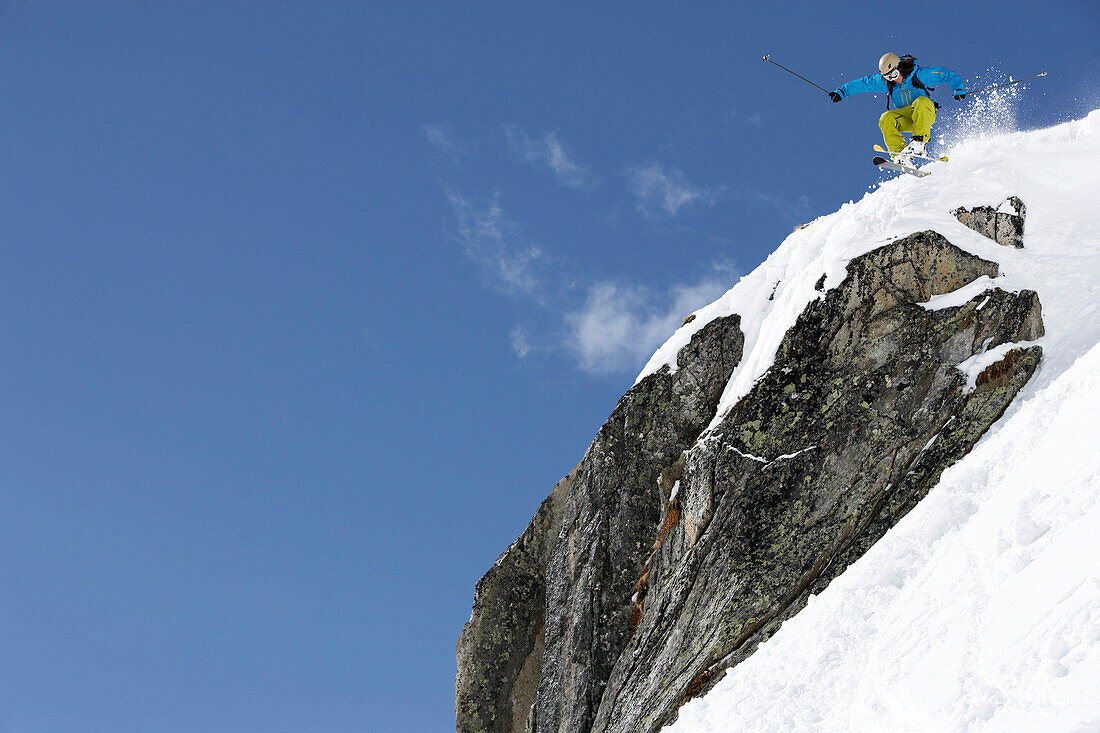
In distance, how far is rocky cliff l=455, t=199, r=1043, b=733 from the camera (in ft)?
38.3

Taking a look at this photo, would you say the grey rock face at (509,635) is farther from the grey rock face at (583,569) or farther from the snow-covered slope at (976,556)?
the snow-covered slope at (976,556)

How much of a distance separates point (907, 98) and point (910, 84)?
301 mm

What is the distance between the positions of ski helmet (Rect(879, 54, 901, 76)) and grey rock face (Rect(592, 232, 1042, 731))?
18.6 ft

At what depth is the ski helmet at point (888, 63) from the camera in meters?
17.2

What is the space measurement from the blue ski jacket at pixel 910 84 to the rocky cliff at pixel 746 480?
179 inches

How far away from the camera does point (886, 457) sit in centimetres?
1205

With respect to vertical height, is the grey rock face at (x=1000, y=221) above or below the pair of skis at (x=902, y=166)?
below

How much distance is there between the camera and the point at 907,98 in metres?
17.6

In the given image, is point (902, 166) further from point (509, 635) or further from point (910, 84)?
point (509, 635)

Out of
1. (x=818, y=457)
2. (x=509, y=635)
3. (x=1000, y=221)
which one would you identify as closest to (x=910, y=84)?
(x=1000, y=221)

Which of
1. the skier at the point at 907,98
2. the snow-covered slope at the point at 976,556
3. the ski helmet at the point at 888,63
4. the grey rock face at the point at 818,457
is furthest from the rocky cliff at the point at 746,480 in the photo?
the ski helmet at the point at 888,63

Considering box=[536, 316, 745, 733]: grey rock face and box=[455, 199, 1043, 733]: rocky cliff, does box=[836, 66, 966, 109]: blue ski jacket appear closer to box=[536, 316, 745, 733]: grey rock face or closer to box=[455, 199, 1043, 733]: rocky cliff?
box=[455, 199, 1043, 733]: rocky cliff

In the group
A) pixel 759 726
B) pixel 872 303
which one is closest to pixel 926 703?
pixel 759 726

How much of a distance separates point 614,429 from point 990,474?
7.51 m
